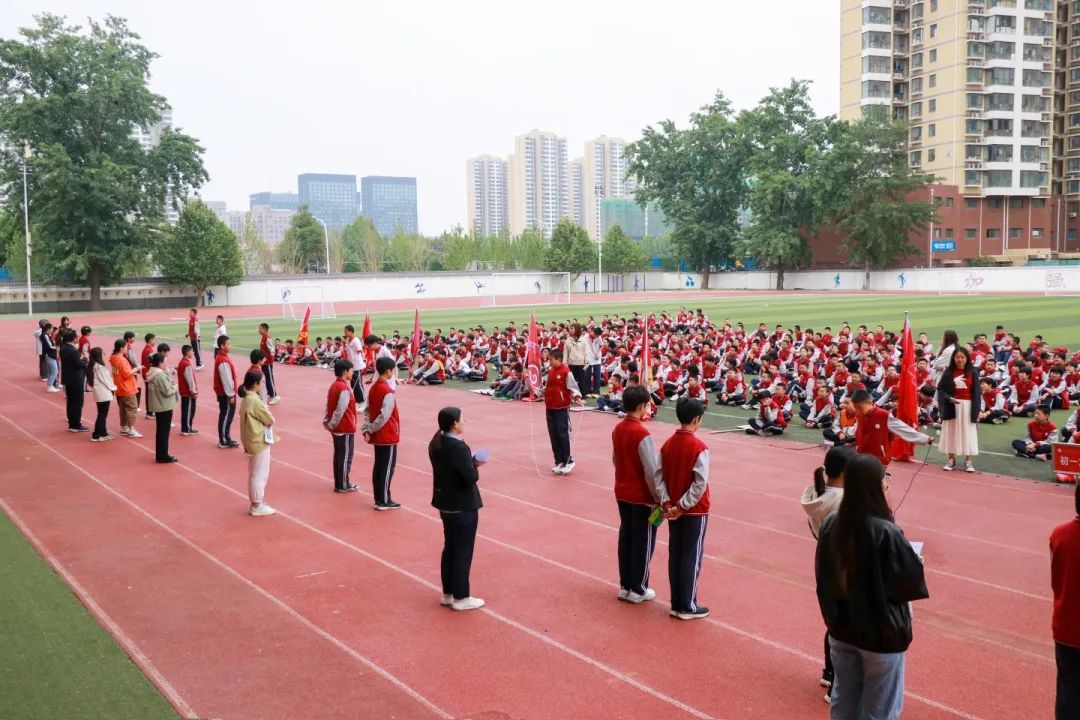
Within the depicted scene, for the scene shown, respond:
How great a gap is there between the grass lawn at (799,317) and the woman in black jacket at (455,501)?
11089 millimetres

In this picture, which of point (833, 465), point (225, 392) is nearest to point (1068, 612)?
point (833, 465)

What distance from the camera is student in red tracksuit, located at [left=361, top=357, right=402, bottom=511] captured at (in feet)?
36.7

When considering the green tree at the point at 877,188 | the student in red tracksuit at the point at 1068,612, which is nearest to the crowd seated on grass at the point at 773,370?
the student in red tracksuit at the point at 1068,612

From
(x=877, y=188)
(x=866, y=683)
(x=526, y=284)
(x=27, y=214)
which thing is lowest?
(x=866, y=683)

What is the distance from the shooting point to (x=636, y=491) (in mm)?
7750

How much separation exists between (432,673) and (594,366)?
16.0 m

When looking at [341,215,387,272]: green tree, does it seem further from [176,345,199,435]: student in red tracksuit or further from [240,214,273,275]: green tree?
[176,345,199,435]: student in red tracksuit

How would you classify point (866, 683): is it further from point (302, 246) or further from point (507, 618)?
point (302, 246)

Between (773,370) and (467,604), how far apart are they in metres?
13.3

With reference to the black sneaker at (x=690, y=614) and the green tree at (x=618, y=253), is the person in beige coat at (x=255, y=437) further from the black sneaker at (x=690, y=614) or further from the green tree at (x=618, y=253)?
the green tree at (x=618, y=253)

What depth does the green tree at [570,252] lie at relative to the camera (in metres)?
92.9

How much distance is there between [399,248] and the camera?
378 feet

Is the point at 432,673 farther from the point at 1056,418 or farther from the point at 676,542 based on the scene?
the point at 1056,418

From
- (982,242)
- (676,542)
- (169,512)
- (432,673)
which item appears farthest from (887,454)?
(982,242)
